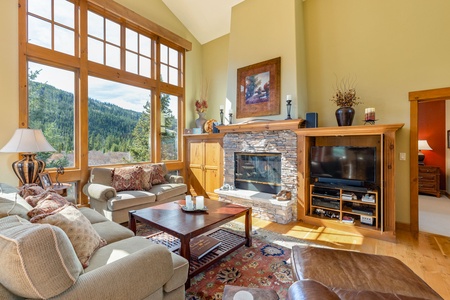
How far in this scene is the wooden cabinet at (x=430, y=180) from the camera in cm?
524

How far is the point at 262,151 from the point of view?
399 cm

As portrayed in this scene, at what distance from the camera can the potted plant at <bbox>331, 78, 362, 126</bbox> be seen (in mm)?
3232

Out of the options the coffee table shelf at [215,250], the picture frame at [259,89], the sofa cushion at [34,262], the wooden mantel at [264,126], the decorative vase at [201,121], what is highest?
the picture frame at [259,89]

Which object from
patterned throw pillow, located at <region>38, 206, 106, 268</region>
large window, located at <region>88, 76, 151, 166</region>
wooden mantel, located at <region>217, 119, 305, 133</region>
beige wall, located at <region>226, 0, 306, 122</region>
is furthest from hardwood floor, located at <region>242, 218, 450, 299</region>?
large window, located at <region>88, 76, 151, 166</region>

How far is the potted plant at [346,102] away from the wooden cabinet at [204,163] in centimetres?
220

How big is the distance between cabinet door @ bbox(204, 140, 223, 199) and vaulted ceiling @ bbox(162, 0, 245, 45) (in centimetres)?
270

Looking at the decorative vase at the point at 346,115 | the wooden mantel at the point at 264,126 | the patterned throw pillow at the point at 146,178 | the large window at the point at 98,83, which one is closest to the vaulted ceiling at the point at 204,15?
the large window at the point at 98,83

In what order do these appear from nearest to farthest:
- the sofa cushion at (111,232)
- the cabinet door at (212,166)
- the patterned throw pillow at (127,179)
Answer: the sofa cushion at (111,232)
the patterned throw pillow at (127,179)
the cabinet door at (212,166)

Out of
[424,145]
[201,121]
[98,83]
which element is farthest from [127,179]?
[424,145]

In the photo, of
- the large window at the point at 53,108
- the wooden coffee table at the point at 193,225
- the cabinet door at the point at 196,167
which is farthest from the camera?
the cabinet door at the point at 196,167

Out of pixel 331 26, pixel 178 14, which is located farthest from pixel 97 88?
pixel 331 26

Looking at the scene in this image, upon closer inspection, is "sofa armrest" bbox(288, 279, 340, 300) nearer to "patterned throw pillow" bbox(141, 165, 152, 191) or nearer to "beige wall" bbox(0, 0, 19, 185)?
"patterned throw pillow" bbox(141, 165, 152, 191)

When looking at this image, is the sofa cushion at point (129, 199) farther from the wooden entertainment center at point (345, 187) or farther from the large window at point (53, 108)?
the wooden entertainment center at point (345, 187)

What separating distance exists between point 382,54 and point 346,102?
0.93 m
